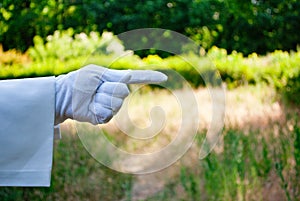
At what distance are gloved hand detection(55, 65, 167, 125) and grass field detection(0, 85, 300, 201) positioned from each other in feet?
4.89

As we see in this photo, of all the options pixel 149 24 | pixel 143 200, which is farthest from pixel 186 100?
pixel 149 24

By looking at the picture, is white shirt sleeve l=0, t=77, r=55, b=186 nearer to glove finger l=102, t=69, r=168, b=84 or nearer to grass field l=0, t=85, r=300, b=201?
glove finger l=102, t=69, r=168, b=84

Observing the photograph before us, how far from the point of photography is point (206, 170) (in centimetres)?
341

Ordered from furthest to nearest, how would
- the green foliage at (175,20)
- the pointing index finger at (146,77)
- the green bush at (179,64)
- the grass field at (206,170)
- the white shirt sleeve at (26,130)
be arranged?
1. the green foliage at (175,20)
2. the green bush at (179,64)
3. the grass field at (206,170)
4. the white shirt sleeve at (26,130)
5. the pointing index finger at (146,77)

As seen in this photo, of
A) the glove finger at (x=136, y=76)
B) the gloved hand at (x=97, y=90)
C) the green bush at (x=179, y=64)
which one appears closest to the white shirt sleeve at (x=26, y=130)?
the gloved hand at (x=97, y=90)

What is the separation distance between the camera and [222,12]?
36.1 feet

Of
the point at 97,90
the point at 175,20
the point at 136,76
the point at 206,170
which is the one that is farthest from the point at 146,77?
the point at 175,20

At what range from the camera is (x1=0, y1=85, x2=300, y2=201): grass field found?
11.1 ft

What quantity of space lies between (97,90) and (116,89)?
0.07 metres

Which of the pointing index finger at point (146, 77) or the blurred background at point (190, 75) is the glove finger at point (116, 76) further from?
the blurred background at point (190, 75)

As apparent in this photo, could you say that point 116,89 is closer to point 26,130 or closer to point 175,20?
point 26,130

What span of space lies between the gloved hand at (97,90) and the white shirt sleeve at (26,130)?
6 centimetres

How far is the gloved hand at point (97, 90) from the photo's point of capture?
4.88 ft

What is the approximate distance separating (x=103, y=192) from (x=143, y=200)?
11.8 inches
